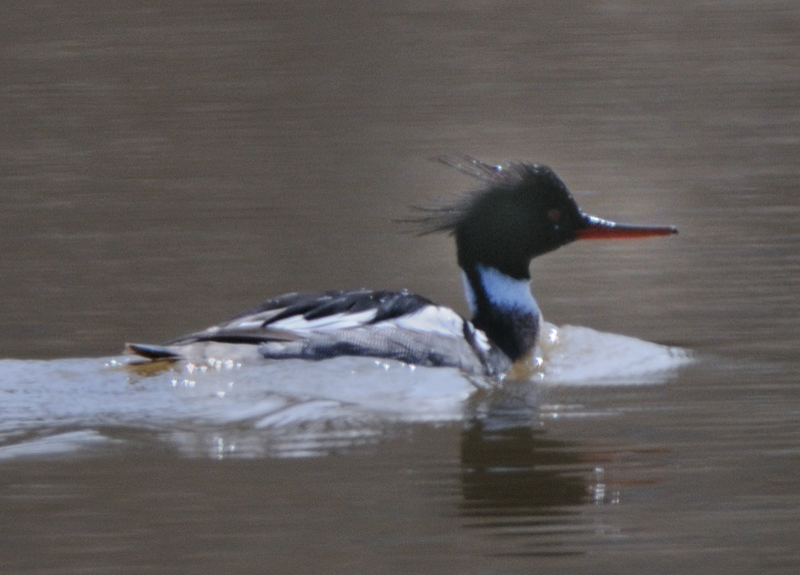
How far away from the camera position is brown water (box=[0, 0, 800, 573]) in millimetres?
4445

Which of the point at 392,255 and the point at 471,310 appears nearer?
the point at 471,310

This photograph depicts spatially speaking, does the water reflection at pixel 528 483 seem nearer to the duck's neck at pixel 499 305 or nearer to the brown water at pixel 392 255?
the brown water at pixel 392 255

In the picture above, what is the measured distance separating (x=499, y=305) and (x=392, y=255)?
1.59 m

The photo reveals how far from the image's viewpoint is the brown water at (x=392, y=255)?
14.6 ft

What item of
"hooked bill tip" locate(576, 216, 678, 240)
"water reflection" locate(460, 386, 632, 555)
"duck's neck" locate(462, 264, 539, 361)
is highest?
"hooked bill tip" locate(576, 216, 678, 240)

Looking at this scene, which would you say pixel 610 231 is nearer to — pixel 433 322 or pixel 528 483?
pixel 433 322

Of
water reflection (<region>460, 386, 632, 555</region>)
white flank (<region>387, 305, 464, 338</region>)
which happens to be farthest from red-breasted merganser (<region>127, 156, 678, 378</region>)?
water reflection (<region>460, 386, 632, 555</region>)

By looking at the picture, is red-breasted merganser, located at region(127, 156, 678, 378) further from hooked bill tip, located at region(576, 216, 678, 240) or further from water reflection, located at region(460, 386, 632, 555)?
water reflection, located at region(460, 386, 632, 555)

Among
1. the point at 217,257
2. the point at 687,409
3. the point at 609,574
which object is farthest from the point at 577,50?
the point at 609,574

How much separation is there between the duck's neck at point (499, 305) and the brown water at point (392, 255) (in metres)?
0.43

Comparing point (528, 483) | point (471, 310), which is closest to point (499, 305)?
point (471, 310)

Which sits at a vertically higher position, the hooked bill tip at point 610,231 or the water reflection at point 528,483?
the hooked bill tip at point 610,231

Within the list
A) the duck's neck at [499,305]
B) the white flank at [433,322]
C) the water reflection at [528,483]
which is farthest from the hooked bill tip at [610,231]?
the water reflection at [528,483]

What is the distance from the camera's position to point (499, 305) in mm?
6918
